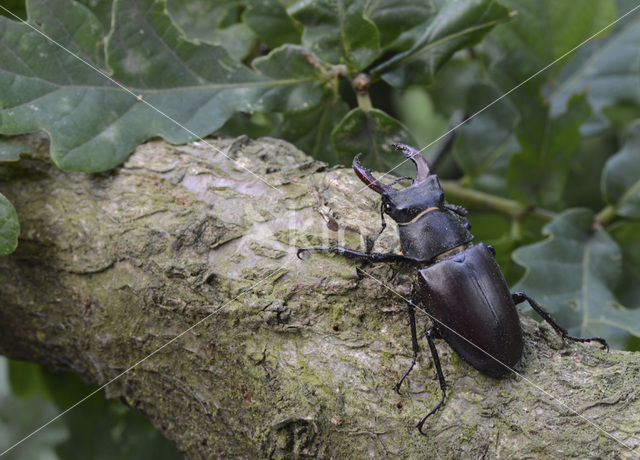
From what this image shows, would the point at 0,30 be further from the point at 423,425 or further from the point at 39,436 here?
the point at 39,436

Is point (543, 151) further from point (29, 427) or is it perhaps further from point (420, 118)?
point (29, 427)

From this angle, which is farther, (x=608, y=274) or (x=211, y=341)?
(x=608, y=274)

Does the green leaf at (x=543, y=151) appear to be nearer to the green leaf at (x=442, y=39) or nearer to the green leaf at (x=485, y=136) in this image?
the green leaf at (x=485, y=136)

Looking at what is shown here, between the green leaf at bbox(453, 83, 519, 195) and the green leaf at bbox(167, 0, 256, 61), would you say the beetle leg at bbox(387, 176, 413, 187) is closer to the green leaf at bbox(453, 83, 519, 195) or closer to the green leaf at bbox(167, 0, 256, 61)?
the green leaf at bbox(453, 83, 519, 195)

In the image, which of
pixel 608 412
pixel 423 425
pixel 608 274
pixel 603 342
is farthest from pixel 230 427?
pixel 608 274

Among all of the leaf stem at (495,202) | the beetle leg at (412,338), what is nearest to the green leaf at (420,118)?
the leaf stem at (495,202)

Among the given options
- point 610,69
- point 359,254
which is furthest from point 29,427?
point 610,69
